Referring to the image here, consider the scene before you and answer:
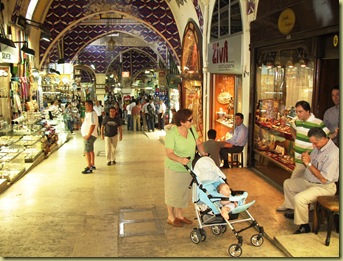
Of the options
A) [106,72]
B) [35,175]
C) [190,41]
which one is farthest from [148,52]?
[35,175]

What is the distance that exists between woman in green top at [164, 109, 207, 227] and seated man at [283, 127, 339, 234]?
115 centimetres

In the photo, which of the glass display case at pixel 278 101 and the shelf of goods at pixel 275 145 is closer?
the glass display case at pixel 278 101

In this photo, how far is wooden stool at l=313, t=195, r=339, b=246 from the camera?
4047mm

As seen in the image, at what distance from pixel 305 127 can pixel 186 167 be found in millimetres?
1536

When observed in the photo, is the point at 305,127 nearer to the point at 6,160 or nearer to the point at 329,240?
the point at 329,240

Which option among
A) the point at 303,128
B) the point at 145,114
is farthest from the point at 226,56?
the point at 145,114

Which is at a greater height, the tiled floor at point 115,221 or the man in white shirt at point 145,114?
the man in white shirt at point 145,114

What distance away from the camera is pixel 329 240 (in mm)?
4109

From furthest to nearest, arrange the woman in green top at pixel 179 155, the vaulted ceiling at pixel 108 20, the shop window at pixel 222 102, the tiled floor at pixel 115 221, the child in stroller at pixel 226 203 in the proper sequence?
1. the vaulted ceiling at pixel 108 20
2. the shop window at pixel 222 102
3. the woman in green top at pixel 179 155
4. the tiled floor at pixel 115 221
5. the child in stroller at pixel 226 203

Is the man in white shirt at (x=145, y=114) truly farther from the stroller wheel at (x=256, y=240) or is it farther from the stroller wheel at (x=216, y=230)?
the stroller wheel at (x=256, y=240)

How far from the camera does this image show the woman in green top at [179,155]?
4660mm

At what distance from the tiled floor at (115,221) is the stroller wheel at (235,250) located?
6.2 inches

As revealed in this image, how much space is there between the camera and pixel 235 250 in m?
4.09

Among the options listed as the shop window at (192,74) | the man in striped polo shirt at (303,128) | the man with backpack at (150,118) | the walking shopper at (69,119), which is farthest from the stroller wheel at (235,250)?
the man with backpack at (150,118)
